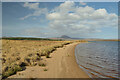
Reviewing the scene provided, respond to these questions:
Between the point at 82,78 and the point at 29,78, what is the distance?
3.47m

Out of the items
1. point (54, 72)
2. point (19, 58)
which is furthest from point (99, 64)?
point (19, 58)

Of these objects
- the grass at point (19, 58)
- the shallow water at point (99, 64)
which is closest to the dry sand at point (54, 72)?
the grass at point (19, 58)

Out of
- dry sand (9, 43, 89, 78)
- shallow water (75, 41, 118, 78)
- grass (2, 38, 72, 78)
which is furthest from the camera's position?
shallow water (75, 41, 118, 78)

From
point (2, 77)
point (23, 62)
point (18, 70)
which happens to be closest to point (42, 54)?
point (23, 62)

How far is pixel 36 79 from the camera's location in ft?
18.5

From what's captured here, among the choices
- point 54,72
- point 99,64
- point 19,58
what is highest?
point 19,58

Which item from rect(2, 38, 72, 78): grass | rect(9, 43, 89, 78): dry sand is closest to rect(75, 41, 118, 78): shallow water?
rect(9, 43, 89, 78): dry sand

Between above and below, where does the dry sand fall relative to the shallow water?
above

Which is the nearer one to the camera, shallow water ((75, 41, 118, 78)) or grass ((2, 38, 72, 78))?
grass ((2, 38, 72, 78))

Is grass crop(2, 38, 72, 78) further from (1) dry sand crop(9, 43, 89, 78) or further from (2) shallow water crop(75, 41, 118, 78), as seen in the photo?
(2) shallow water crop(75, 41, 118, 78)

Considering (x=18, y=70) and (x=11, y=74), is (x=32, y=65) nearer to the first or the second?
(x=18, y=70)

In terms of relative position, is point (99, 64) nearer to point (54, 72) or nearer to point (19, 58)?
point (54, 72)

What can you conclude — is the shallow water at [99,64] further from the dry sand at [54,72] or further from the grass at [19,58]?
the grass at [19,58]

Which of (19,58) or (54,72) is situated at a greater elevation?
(19,58)
